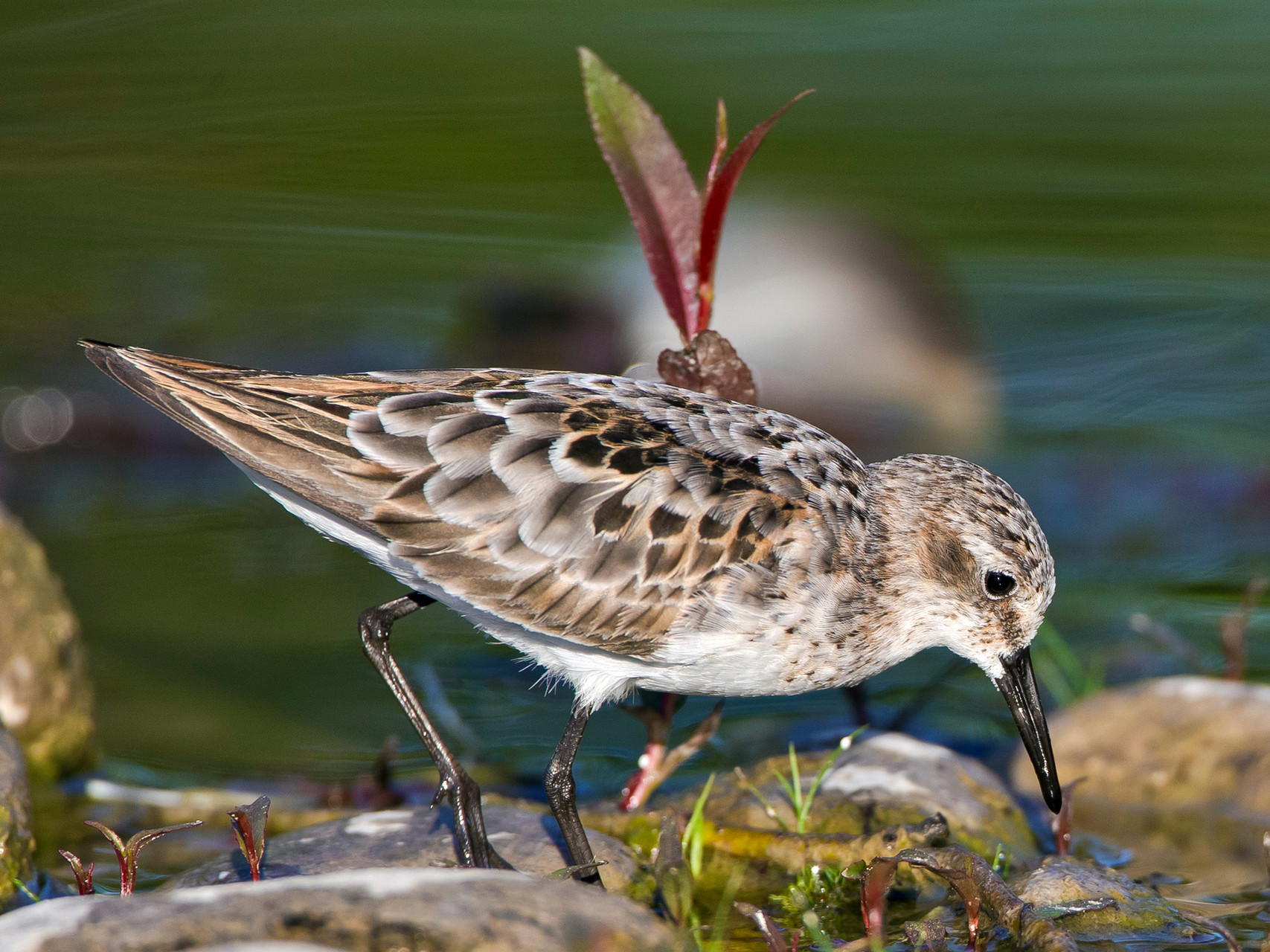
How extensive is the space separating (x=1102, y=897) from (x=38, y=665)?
12.6ft

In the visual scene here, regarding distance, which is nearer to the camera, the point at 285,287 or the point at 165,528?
the point at 165,528

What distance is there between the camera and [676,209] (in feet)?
17.0

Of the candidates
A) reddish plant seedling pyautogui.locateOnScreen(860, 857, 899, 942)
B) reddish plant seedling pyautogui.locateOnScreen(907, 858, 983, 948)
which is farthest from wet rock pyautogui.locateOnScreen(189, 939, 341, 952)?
reddish plant seedling pyautogui.locateOnScreen(907, 858, 983, 948)

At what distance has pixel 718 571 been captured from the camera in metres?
4.48

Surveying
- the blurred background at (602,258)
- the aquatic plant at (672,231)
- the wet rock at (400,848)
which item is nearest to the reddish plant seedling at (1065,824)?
the aquatic plant at (672,231)

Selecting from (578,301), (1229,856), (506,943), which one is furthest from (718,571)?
(578,301)

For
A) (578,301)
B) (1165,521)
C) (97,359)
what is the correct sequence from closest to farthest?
(97,359) < (1165,521) < (578,301)

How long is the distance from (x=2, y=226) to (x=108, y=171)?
3.14ft

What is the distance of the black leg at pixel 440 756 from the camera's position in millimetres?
4535

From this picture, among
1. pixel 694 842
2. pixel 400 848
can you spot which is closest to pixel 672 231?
pixel 694 842

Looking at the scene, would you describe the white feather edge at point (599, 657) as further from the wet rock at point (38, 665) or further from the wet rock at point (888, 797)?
the wet rock at point (38, 665)

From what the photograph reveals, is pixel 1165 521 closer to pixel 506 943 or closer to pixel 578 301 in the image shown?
pixel 578 301

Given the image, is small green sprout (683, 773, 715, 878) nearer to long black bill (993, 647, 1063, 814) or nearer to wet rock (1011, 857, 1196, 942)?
wet rock (1011, 857, 1196, 942)

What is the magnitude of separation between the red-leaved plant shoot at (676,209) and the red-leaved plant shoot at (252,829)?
2.05 metres
